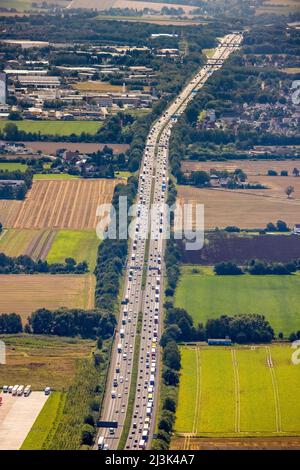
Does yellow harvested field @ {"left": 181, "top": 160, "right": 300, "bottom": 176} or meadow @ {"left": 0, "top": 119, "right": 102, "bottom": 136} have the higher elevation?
meadow @ {"left": 0, "top": 119, "right": 102, "bottom": 136}

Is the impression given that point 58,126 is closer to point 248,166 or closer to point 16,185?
point 16,185

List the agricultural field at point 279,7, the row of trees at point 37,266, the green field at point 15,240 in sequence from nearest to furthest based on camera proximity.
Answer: the row of trees at point 37,266 < the green field at point 15,240 < the agricultural field at point 279,7

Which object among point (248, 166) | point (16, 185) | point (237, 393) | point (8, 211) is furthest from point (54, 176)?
point (237, 393)

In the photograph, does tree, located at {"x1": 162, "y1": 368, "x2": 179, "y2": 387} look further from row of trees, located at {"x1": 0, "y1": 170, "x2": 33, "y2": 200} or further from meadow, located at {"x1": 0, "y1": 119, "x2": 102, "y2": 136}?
meadow, located at {"x1": 0, "y1": 119, "x2": 102, "y2": 136}

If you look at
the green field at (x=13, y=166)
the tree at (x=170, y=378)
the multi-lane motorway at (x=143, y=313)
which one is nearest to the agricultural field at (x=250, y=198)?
the multi-lane motorway at (x=143, y=313)

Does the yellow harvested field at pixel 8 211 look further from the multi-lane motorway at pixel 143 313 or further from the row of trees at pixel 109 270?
the multi-lane motorway at pixel 143 313

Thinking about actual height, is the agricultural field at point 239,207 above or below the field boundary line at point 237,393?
above

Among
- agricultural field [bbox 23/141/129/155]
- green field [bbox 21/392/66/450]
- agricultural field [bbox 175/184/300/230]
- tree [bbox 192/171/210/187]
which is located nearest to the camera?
green field [bbox 21/392/66/450]

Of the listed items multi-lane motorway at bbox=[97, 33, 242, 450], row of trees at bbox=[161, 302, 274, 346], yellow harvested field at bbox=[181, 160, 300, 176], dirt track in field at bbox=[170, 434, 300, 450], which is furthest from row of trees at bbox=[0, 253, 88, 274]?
dirt track in field at bbox=[170, 434, 300, 450]
